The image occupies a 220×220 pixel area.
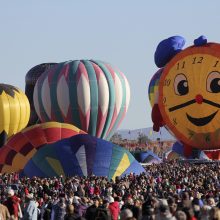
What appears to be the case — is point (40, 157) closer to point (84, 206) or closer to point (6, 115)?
point (84, 206)

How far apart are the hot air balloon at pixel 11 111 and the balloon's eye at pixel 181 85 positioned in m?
12.1

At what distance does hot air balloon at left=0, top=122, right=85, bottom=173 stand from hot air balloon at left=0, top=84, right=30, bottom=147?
35.4ft

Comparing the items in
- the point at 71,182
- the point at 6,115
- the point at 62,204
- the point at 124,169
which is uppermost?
the point at 62,204

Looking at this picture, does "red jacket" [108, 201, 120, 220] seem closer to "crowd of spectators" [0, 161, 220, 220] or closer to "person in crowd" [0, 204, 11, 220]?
"crowd of spectators" [0, 161, 220, 220]

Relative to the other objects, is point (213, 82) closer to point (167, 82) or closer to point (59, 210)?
point (167, 82)

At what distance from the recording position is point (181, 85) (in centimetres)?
3036

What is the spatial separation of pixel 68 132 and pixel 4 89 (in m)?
12.2

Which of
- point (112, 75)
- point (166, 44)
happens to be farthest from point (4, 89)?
point (166, 44)

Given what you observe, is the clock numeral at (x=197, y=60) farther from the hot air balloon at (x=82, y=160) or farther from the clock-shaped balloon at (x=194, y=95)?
the hot air balloon at (x=82, y=160)

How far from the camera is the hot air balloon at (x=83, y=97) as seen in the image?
4067 cm

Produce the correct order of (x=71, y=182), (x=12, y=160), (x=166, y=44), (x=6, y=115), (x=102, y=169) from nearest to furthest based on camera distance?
1. (x=71, y=182)
2. (x=102, y=169)
3. (x=12, y=160)
4. (x=166, y=44)
5. (x=6, y=115)

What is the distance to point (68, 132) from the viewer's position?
30031 millimetres

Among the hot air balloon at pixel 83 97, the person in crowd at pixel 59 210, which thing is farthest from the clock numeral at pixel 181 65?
the person in crowd at pixel 59 210

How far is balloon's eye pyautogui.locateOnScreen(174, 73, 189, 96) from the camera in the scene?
30203mm
